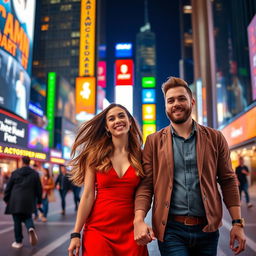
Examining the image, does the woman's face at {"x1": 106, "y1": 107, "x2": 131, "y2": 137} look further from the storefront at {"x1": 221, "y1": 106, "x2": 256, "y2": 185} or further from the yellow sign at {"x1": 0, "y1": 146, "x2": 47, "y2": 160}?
the yellow sign at {"x1": 0, "y1": 146, "x2": 47, "y2": 160}

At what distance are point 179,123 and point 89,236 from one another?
118 cm

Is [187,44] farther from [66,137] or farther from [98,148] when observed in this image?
[98,148]

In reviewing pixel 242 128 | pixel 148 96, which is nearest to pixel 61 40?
pixel 148 96

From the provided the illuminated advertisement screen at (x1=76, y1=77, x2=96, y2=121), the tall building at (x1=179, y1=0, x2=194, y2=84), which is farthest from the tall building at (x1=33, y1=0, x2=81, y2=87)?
the illuminated advertisement screen at (x1=76, y1=77, x2=96, y2=121)

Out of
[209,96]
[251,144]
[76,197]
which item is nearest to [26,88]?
[76,197]

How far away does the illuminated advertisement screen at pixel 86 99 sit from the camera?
3100 centimetres

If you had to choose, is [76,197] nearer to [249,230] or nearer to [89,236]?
[249,230]

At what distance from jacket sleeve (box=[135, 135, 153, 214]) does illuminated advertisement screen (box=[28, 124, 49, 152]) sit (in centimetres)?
2927

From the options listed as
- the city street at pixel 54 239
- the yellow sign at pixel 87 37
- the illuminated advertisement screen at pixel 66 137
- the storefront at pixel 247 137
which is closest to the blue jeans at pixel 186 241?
the city street at pixel 54 239

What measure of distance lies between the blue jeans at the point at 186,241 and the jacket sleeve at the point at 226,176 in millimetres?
310

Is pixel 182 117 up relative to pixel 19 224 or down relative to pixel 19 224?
up

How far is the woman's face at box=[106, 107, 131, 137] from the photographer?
3.09m

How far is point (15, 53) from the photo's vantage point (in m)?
22.1

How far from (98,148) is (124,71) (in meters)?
39.8
